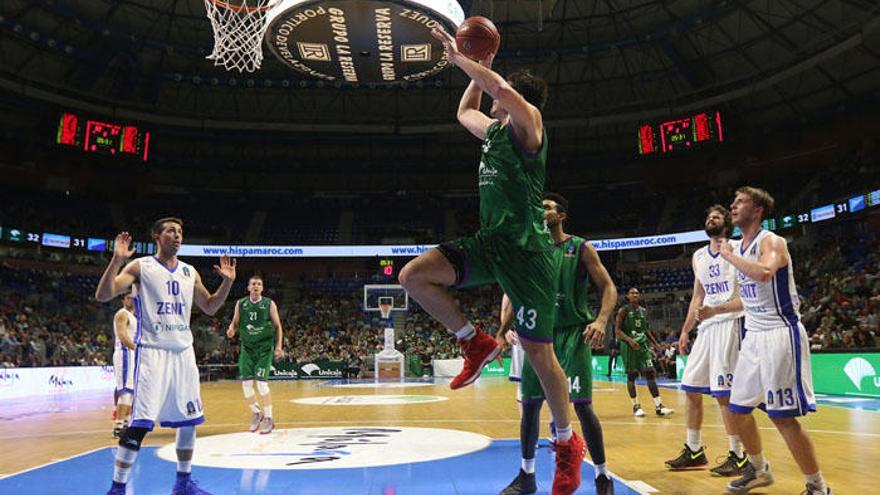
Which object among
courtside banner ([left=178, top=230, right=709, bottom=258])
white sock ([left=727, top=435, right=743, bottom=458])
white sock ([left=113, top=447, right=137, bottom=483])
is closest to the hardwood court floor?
white sock ([left=727, top=435, right=743, bottom=458])

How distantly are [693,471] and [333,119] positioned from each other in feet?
84.5

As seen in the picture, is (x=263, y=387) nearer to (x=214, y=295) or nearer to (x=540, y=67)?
(x=214, y=295)

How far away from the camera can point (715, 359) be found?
577 cm

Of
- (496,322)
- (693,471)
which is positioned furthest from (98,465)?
(496,322)

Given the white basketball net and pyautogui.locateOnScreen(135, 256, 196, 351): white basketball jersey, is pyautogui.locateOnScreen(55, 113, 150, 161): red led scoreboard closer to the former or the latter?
the white basketball net

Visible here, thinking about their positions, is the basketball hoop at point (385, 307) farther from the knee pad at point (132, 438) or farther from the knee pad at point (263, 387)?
the knee pad at point (132, 438)

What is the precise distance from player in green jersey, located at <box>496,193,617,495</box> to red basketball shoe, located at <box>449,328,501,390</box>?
940mm

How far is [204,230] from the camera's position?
110 feet

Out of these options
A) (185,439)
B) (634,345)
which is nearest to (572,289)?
(185,439)

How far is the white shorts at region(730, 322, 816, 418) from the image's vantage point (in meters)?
4.24

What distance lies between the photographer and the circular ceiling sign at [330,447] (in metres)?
5.99

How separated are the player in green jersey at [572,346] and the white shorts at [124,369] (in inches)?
222

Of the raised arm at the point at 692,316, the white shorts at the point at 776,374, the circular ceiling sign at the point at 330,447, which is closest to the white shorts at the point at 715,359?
the raised arm at the point at 692,316

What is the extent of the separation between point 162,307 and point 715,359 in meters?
4.66
